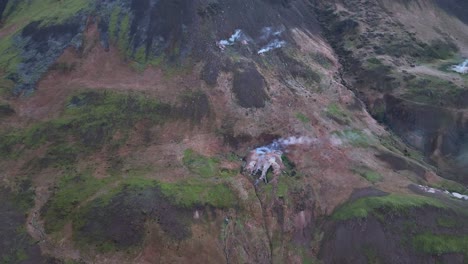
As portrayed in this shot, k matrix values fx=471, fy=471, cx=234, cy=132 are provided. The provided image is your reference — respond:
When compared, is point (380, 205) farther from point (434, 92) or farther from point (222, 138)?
point (434, 92)

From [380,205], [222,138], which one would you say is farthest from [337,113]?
[380,205]

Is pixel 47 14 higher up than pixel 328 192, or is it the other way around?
pixel 47 14

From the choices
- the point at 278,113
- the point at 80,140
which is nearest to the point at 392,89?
the point at 278,113

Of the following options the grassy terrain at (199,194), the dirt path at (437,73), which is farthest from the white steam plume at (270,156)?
the dirt path at (437,73)

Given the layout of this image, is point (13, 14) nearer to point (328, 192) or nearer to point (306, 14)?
point (306, 14)

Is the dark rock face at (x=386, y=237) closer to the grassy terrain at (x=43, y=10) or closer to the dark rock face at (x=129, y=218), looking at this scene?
the dark rock face at (x=129, y=218)

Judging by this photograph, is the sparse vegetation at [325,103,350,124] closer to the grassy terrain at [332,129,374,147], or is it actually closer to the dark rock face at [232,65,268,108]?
the grassy terrain at [332,129,374,147]
